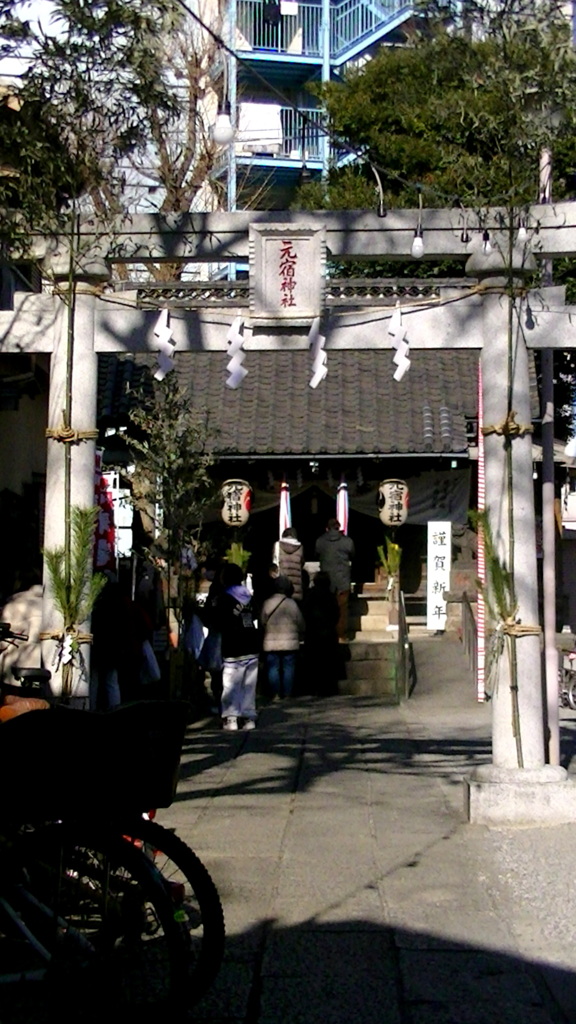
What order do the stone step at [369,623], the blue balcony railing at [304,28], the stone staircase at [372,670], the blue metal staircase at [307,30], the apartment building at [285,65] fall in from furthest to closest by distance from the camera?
the blue balcony railing at [304,28]
the blue metal staircase at [307,30]
the apartment building at [285,65]
the stone step at [369,623]
the stone staircase at [372,670]

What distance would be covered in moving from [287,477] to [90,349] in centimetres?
1250

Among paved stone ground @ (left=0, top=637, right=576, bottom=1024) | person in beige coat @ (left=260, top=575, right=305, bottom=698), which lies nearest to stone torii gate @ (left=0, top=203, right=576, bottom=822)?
paved stone ground @ (left=0, top=637, right=576, bottom=1024)

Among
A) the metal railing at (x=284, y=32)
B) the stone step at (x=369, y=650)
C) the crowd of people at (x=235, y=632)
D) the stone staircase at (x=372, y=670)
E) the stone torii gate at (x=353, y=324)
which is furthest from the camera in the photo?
the metal railing at (x=284, y=32)

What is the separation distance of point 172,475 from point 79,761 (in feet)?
39.8

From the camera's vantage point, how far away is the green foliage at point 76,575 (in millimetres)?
7906

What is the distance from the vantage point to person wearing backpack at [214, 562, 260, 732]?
44.1ft

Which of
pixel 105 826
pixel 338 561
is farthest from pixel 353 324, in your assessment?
pixel 338 561

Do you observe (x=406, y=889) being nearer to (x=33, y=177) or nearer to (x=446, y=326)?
(x=446, y=326)

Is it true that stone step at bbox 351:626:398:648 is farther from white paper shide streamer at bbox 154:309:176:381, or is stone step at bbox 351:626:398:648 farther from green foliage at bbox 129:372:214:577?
white paper shide streamer at bbox 154:309:176:381

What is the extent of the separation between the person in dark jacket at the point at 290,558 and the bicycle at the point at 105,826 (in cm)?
1310

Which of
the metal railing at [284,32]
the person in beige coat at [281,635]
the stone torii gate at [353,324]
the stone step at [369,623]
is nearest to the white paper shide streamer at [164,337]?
the stone torii gate at [353,324]

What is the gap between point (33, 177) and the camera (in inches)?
309

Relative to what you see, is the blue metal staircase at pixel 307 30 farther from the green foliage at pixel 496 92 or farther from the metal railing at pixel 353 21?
the green foliage at pixel 496 92

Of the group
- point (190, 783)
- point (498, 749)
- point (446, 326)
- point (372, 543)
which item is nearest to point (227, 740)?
point (190, 783)
